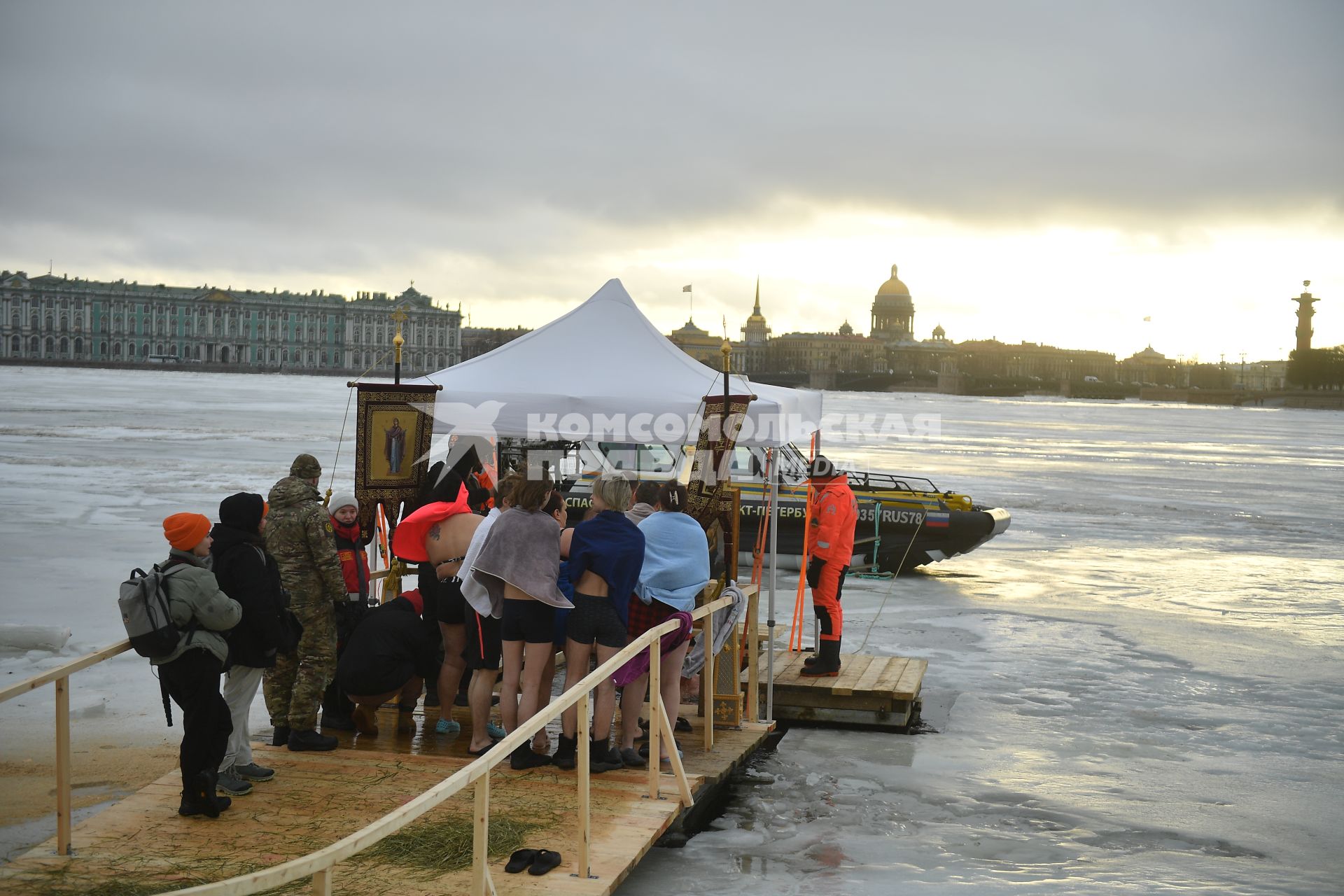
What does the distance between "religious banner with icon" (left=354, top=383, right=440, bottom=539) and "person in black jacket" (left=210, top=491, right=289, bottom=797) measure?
7.94 feet

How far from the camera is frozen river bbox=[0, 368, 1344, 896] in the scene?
666 cm

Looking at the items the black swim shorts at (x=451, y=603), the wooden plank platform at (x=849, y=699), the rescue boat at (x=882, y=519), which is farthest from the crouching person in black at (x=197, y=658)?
the rescue boat at (x=882, y=519)

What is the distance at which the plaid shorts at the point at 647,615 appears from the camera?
6.89 metres

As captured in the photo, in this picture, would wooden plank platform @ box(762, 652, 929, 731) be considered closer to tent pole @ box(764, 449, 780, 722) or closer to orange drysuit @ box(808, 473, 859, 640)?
tent pole @ box(764, 449, 780, 722)

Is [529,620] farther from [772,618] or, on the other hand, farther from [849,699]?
[849,699]

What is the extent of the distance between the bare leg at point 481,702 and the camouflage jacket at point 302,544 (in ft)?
2.95

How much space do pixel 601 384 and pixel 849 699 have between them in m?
2.99

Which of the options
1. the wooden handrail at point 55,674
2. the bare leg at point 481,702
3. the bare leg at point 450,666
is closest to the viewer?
the wooden handrail at point 55,674

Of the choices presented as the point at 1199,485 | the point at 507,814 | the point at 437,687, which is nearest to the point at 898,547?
the point at 437,687

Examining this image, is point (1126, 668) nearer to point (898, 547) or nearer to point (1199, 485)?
point (898, 547)

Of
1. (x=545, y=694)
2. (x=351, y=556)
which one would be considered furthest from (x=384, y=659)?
(x=545, y=694)

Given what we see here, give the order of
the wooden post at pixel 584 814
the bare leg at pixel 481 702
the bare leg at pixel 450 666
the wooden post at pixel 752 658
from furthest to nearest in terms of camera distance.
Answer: the wooden post at pixel 752 658 → the bare leg at pixel 450 666 → the bare leg at pixel 481 702 → the wooden post at pixel 584 814

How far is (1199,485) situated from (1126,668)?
86.5ft

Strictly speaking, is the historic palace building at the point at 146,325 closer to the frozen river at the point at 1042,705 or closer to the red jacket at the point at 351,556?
the frozen river at the point at 1042,705
